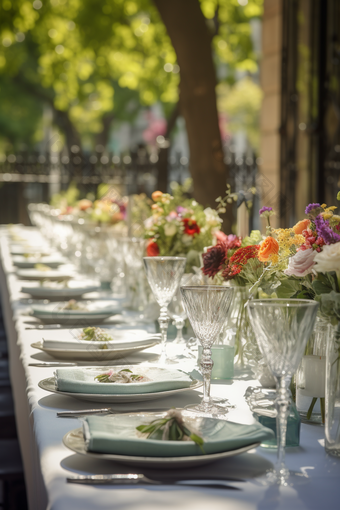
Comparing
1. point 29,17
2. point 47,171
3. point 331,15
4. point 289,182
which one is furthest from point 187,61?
point 47,171

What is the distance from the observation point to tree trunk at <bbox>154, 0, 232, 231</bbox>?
5410 mm

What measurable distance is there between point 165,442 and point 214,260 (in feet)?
3.07

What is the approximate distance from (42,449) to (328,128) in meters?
5.60

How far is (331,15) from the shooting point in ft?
18.3

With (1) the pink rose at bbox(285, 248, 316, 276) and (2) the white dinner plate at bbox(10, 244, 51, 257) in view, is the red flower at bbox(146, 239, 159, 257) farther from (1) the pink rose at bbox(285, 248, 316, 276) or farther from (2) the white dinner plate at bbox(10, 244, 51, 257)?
(2) the white dinner plate at bbox(10, 244, 51, 257)

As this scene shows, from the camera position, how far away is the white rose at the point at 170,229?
2492 millimetres

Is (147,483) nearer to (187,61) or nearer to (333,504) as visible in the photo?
(333,504)

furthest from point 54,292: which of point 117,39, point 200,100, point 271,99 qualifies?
point 117,39

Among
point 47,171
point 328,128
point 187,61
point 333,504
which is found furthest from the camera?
point 47,171

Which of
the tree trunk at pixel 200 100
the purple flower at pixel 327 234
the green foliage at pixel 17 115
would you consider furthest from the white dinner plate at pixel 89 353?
the green foliage at pixel 17 115

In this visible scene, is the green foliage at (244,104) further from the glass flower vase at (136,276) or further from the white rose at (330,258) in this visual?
the white rose at (330,258)

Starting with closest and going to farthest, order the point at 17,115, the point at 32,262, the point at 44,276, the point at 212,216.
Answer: the point at 212,216 → the point at 44,276 → the point at 32,262 → the point at 17,115

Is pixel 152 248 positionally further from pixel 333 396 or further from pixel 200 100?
pixel 200 100

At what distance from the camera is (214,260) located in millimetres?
1808
